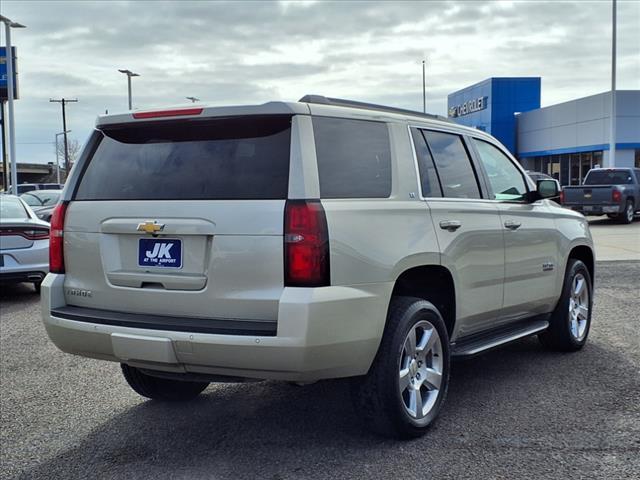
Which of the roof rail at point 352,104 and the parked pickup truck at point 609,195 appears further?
the parked pickup truck at point 609,195

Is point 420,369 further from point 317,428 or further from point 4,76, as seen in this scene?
point 4,76

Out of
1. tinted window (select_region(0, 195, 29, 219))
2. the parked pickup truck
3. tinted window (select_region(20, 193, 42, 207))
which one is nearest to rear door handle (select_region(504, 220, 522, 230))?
tinted window (select_region(0, 195, 29, 219))

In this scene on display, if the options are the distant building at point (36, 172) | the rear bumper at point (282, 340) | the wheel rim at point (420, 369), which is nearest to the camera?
the rear bumper at point (282, 340)

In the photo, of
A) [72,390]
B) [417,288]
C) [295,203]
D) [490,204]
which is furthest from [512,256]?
[72,390]

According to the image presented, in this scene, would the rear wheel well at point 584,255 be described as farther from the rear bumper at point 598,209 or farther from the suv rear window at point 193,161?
the rear bumper at point 598,209

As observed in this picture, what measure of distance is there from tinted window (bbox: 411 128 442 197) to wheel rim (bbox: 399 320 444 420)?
0.86 meters

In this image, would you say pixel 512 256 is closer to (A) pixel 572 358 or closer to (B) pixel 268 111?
(A) pixel 572 358

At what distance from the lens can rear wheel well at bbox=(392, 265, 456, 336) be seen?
14.5ft

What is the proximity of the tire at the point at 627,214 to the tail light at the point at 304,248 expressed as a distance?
2138cm

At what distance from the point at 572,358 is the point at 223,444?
333 centimetres

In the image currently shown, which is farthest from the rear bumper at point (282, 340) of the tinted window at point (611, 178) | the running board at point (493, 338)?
the tinted window at point (611, 178)

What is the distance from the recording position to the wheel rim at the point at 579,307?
6.29 m

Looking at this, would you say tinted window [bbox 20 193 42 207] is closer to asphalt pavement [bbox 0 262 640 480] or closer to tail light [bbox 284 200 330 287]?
asphalt pavement [bbox 0 262 640 480]

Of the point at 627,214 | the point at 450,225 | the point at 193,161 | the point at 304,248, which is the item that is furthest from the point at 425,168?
the point at 627,214
